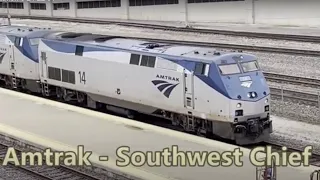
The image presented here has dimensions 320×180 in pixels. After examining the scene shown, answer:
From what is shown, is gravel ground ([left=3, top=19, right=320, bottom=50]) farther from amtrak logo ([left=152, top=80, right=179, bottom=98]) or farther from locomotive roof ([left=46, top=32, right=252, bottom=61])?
amtrak logo ([left=152, top=80, right=179, bottom=98])

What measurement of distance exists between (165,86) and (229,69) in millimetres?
2387

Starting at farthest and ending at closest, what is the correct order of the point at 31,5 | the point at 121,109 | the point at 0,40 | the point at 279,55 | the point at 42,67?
the point at 31,5
the point at 279,55
the point at 0,40
the point at 42,67
the point at 121,109

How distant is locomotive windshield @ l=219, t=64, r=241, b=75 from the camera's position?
1767 centimetres

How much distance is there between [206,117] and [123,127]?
2.87 m

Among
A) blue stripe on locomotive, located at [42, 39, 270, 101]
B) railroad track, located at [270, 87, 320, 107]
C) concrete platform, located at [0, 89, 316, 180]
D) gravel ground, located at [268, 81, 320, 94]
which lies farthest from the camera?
gravel ground, located at [268, 81, 320, 94]

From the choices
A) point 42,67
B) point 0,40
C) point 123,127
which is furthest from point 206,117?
point 0,40

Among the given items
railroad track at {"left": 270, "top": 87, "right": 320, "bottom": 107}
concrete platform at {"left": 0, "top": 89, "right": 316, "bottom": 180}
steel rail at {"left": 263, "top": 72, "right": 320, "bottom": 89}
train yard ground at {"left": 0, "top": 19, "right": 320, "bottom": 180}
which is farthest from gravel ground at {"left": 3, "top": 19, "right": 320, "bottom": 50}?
concrete platform at {"left": 0, "top": 89, "right": 316, "bottom": 180}

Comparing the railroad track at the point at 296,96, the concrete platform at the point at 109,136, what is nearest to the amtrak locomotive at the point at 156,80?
the concrete platform at the point at 109,136

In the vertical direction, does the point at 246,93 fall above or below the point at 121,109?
above

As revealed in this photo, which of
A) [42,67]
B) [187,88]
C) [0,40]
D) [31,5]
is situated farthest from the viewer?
[31,5]

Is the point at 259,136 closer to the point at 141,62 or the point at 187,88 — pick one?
the point at 187,88

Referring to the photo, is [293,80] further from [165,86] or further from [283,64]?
[165,86]

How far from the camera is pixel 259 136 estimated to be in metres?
17.7

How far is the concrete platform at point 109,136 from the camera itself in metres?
13.9
